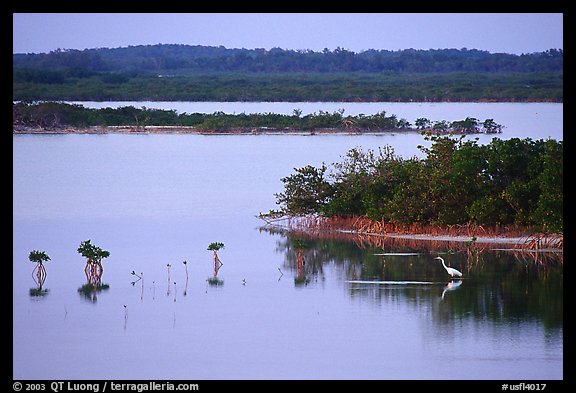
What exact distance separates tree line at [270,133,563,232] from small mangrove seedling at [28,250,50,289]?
6319 millimetres

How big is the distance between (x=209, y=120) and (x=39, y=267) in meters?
37.2

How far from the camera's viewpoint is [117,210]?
2898cm

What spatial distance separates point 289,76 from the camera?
11956 cm

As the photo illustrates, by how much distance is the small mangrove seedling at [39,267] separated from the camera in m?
18.9

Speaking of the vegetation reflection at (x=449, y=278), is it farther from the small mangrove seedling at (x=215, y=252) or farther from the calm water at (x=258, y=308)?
the small mangrove seedling at (x=215, y=252)

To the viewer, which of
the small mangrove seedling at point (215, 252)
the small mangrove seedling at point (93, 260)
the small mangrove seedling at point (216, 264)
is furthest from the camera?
the small mangrove seedling at point (215, 252)

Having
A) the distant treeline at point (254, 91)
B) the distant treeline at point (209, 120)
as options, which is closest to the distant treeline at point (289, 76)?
the distant treeline at point (254, 91)

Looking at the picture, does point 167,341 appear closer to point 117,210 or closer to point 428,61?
point 117,210

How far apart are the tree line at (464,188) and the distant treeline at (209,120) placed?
29.0 m

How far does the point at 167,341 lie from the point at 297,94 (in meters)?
71.6

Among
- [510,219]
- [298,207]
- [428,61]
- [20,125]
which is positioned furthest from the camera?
[428,61]

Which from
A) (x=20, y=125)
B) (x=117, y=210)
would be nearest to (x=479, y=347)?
(x=117, y=210)

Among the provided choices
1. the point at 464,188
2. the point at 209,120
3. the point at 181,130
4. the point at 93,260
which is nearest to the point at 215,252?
the point at 93,260

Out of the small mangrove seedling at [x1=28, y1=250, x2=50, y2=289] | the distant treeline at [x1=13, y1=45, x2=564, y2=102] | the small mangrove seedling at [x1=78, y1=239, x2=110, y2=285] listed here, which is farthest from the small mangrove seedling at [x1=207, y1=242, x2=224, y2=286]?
the distant treeline at [x1=13, y1=45, x2=564, y2=102]
